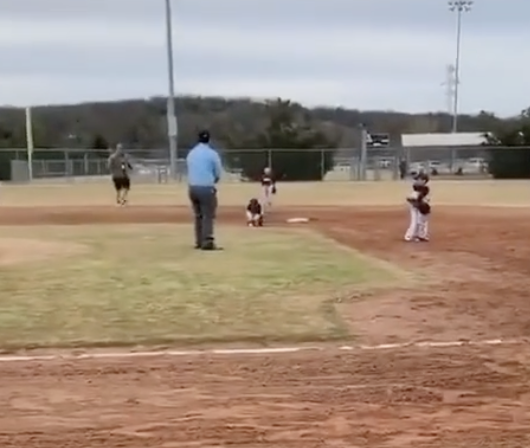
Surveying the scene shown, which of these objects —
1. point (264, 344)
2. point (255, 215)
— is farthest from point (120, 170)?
point (264, 344)

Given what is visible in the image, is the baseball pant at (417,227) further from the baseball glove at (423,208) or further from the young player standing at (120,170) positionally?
the young player standing at (120,170)

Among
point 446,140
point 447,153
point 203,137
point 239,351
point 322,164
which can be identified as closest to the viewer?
point 239,351

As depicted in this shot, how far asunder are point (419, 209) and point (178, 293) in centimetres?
843

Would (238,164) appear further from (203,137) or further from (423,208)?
(203,137)

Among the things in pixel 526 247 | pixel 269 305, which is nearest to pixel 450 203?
pixel 526 247

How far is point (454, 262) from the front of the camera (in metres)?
15.7

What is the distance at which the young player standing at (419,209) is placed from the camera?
19297 mm

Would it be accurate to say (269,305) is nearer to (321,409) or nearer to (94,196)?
(321,409)

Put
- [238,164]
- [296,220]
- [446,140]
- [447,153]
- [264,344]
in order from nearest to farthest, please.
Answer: [264,344], [296,220], [238,164], [447,153], [446,140]

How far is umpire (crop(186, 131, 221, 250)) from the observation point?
56.9 feet

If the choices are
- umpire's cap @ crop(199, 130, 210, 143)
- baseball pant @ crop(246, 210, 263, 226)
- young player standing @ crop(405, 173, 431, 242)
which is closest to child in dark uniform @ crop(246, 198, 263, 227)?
baseball pant @ crop(246, 210, 263, 226)

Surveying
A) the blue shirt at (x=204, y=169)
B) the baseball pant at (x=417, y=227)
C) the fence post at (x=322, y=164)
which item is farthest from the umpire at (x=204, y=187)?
the fence post at (x=322, y=164)

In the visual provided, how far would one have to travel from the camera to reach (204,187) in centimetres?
1734

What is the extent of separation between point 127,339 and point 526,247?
35.7 ft
